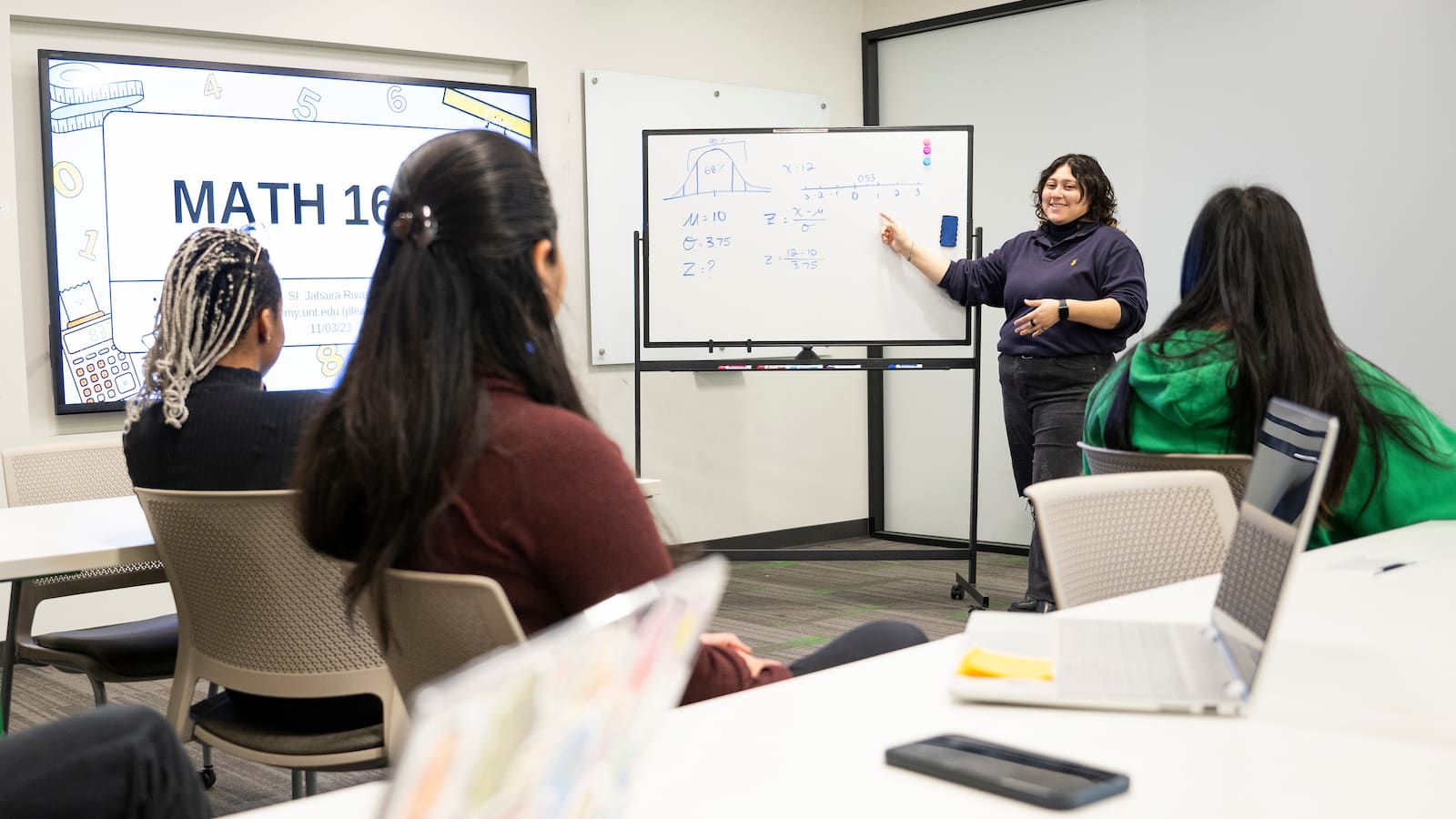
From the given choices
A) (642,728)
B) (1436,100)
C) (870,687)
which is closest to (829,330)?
(1436,100)

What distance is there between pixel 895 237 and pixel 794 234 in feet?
1.17

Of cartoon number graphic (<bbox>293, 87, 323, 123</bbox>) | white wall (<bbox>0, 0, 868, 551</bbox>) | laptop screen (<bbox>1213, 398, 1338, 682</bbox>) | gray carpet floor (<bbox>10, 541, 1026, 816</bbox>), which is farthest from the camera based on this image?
cartoon number graphic (<bbox>293, 87, 323, 123</bbox>)

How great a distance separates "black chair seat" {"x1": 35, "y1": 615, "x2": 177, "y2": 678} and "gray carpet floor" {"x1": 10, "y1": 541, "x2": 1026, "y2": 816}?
471mm

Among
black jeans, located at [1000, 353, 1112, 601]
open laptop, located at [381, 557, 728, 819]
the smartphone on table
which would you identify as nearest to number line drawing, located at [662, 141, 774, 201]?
black jeans, located at [1000, 353, 1112, 601]

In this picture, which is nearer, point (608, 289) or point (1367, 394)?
point (1367, 394)

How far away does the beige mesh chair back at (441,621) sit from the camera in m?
1.17

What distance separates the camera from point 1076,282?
4090 mm

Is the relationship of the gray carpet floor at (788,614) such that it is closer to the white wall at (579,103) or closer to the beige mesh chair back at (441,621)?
the white wall at (579,103)

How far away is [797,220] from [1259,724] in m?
3.66

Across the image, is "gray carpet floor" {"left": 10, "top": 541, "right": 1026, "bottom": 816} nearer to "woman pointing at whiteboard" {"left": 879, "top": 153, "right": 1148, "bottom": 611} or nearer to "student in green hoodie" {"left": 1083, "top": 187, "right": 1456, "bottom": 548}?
"woman pointing at whiteboard" {"left": 879, "top": 153, "right": 1148, "bottom": 611}

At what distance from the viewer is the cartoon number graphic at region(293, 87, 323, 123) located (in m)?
4.35

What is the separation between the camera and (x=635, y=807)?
0.87 meters

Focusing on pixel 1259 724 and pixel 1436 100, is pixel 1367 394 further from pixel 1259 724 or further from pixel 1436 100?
pixel 1436 100

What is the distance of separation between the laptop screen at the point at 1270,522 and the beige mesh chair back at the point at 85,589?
5.26ft
